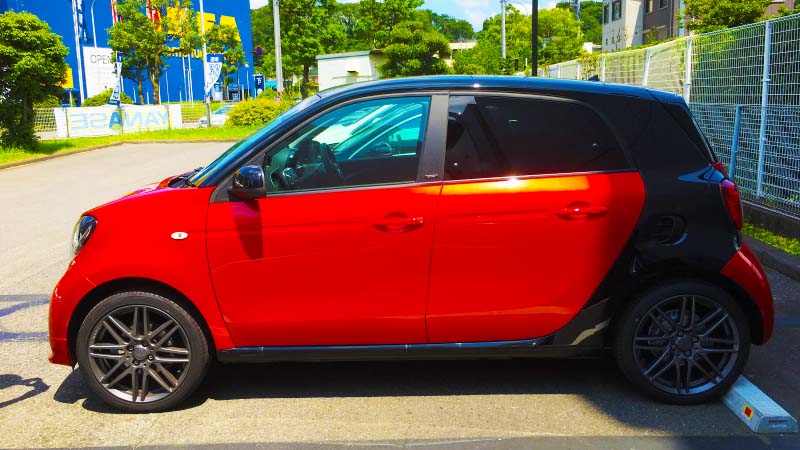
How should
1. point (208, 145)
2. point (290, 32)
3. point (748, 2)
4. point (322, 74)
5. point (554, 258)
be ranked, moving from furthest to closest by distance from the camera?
point (290, 32) < point (322, 74) < point (208, 145) < point (748, 2) < point (554, 258)

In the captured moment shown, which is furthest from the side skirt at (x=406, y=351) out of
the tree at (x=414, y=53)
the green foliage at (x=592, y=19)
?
the green foliage at (x=592, y=19)

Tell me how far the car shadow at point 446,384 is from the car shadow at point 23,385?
14 cm

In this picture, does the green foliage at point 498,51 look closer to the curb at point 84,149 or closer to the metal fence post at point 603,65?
the curb at point 84,149

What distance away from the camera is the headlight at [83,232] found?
12.6 feet

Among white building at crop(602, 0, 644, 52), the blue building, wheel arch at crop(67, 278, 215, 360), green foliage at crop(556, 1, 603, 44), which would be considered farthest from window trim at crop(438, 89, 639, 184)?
green foliage at crop(556, 1, 603, 44)

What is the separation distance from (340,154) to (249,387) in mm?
1509

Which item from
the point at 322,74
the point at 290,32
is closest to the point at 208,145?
the point at 322,74

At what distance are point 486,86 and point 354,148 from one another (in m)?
0.80

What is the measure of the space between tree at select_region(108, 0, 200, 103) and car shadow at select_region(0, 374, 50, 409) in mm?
42628

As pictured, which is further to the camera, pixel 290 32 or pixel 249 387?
pixel 290 32

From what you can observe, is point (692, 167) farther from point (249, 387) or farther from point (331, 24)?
point (331, 24)

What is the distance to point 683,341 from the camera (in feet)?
12.6

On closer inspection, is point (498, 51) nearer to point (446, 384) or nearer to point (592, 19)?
point (446, 384)

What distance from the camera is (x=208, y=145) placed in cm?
2503
